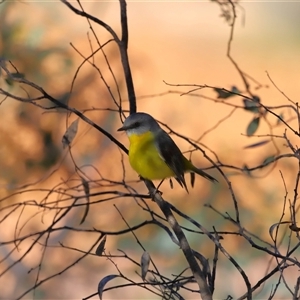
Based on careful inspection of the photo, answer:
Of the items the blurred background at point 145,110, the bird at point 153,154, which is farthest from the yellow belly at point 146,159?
the blurred background at point 145,110

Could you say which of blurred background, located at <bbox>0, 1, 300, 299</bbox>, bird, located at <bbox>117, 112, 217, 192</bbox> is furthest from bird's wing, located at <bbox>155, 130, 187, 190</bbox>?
blurred background, located at <bbox>0, 1, 300, 299</bbox>

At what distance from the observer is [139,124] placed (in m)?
1.02

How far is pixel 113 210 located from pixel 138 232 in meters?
0.09

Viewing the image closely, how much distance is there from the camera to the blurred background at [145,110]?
55.0 inches

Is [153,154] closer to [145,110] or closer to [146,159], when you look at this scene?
[146,159]

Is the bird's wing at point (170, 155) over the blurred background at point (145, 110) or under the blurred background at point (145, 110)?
under

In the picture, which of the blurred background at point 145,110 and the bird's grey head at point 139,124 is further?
the blurred background at point 145,110

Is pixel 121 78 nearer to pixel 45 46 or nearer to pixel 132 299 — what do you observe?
pixel 45 46

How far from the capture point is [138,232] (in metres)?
1.43

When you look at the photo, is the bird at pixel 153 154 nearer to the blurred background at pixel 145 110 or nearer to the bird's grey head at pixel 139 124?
the bird's grey head at pixel 139 124

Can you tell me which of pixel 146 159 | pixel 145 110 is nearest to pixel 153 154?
pixel 146 159

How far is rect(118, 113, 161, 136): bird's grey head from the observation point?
970mm

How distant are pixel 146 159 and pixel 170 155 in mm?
53

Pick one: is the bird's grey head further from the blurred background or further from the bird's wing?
the blurred background
